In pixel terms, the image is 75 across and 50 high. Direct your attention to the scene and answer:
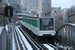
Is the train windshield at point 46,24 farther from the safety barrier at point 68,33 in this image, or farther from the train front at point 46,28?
the safety barrier at point 68,33

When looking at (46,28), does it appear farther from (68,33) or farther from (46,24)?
(68,33)

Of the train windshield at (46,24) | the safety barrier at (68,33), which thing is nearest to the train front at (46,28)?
the train windshield at (46,24)

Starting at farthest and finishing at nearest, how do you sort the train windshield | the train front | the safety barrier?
the train windshield < the train front < the safety barrier

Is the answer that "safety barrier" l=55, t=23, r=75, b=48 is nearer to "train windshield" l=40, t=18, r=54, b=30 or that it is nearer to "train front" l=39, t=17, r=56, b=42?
"train front" l=39, t=17, r=56, b=42

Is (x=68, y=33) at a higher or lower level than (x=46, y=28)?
lower

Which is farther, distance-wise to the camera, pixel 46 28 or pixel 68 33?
pixel 68 33

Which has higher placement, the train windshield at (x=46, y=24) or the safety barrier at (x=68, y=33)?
the train windshield at (x=46, y=24)

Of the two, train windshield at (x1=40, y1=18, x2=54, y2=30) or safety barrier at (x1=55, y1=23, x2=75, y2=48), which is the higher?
train windshield at (x1=40, y1=18, x2=54, y2=30)

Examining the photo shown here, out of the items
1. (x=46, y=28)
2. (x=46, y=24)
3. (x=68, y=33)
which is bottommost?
(x=68, y=33)

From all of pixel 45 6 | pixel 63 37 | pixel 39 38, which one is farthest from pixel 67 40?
pixel 45 6

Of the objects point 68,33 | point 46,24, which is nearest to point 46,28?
point 46,24

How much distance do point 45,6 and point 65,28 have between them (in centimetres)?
11986

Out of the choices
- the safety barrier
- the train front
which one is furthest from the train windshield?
the safety barrier

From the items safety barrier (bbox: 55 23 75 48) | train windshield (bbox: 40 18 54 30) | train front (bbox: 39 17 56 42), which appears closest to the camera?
safety barrier (bbox: 55 23 75 48)
